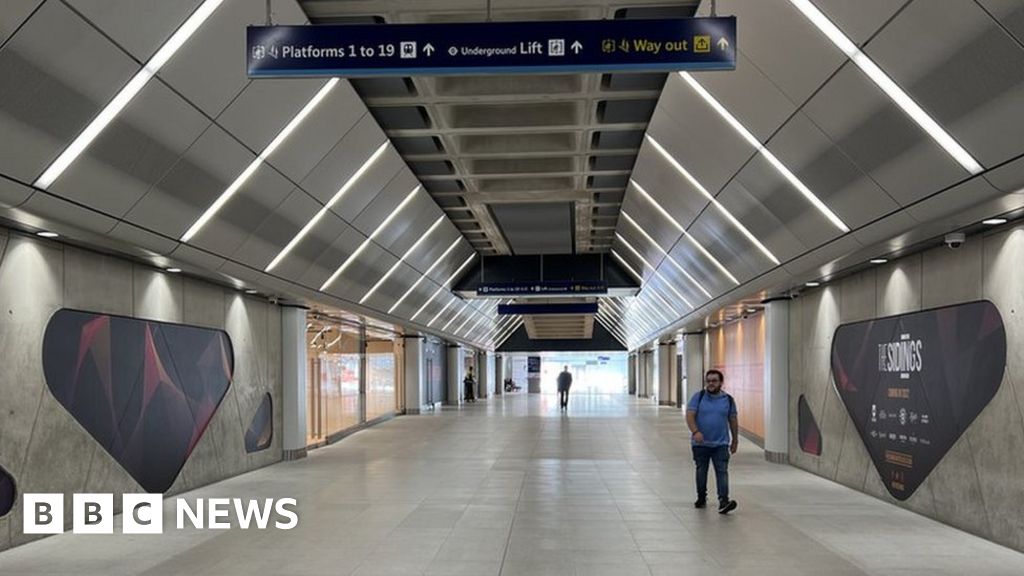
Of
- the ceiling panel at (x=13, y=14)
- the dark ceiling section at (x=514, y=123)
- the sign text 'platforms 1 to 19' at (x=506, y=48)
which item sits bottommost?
the sign text 'platforms 1 to 19' at (x=506, y=48)

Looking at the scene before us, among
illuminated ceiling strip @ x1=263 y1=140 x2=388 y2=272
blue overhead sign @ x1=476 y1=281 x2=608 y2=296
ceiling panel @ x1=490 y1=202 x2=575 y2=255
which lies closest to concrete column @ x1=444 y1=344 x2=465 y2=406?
ceiling panel @ x1=490 y1=202 x2=575 y2=255

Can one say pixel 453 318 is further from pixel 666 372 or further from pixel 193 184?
pixel 193 184

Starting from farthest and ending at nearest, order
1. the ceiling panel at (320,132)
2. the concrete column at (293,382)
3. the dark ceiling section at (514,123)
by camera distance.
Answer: the concrete column at (293,382)
the ceiling panel at (320,132)
the dark ceiling section at (514,123)

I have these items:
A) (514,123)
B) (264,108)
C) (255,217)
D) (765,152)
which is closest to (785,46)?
(765,152)

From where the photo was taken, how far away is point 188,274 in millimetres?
12352

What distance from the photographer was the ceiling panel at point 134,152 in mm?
7672

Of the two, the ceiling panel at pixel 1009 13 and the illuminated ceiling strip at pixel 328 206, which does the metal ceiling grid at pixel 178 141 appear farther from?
the ceiling panel at pixel 1009 13

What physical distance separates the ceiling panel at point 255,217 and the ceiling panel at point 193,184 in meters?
0.48

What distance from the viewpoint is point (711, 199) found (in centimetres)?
1346

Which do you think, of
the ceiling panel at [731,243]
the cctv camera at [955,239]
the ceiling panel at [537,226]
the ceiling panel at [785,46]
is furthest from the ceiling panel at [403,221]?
the cctv camera at [955,239]

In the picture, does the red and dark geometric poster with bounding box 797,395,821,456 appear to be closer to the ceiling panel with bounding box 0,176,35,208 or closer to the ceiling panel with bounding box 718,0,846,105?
the ceiling panel with bounding box 718,0,846,105

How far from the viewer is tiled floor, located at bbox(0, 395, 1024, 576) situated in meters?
7.66

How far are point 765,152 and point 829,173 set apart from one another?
103 centimetres

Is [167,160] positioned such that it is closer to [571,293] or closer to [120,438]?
[120,438]
